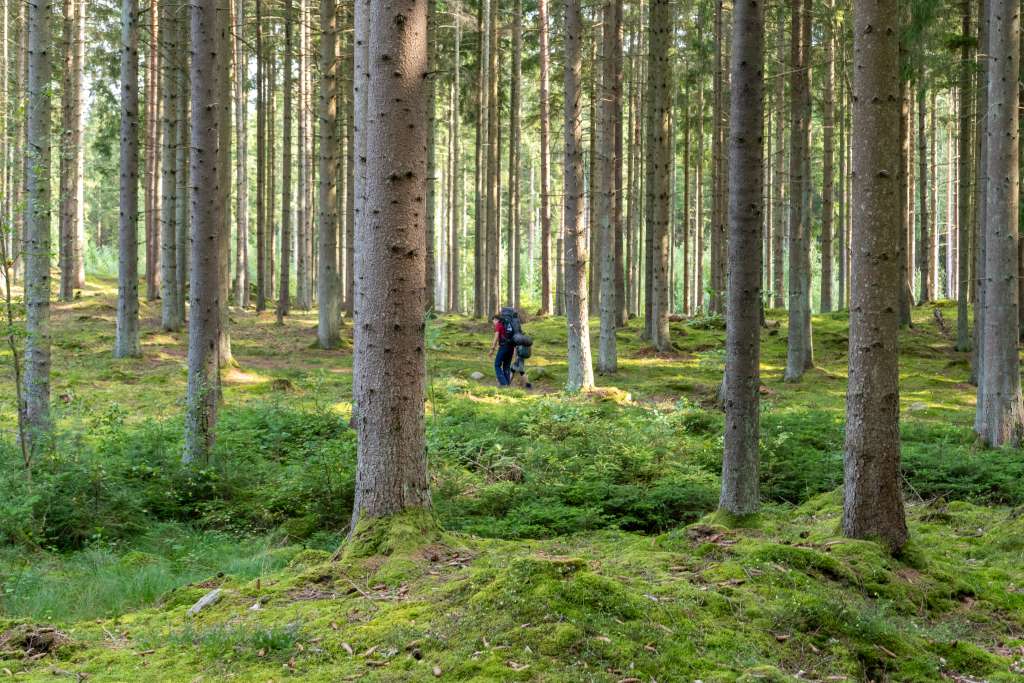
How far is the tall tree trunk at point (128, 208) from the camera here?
17.5 meters

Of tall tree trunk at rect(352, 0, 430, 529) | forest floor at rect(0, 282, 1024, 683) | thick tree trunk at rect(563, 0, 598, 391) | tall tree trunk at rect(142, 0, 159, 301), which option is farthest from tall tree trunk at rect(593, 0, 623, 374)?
tall tree trunk at rect(142, 0, 159, 301)

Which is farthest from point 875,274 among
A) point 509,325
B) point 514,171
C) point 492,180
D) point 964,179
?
point 514,171

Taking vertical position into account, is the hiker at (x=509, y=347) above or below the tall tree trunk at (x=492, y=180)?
below

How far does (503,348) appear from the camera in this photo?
1638cm

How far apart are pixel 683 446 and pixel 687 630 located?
6458 millimetres

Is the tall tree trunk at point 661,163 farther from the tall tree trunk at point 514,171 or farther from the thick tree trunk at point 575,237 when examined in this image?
the tall tree trunk at point 514,171

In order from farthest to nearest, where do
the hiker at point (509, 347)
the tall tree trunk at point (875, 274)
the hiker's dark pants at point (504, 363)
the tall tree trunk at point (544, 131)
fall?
the tall tree trunk at point (544, 131)
the hiker's dark pants at point (504, 363)
the hiker at point (509, 347)
the tall tree trunk at point (875, 274)

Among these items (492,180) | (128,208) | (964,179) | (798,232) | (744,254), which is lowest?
(744,254)

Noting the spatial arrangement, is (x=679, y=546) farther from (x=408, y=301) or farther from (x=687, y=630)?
(x=408, y=301)

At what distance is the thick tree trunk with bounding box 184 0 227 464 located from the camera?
9375mm

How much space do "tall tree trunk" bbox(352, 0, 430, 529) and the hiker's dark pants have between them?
10574mm

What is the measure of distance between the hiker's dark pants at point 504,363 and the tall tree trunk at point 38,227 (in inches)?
328

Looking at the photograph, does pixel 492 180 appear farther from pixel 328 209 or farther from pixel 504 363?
pixel 504 363

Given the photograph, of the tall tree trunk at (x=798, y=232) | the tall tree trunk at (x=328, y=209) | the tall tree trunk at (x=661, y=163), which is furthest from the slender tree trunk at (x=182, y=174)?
the tall tree trunk at (x=798, y=232)
